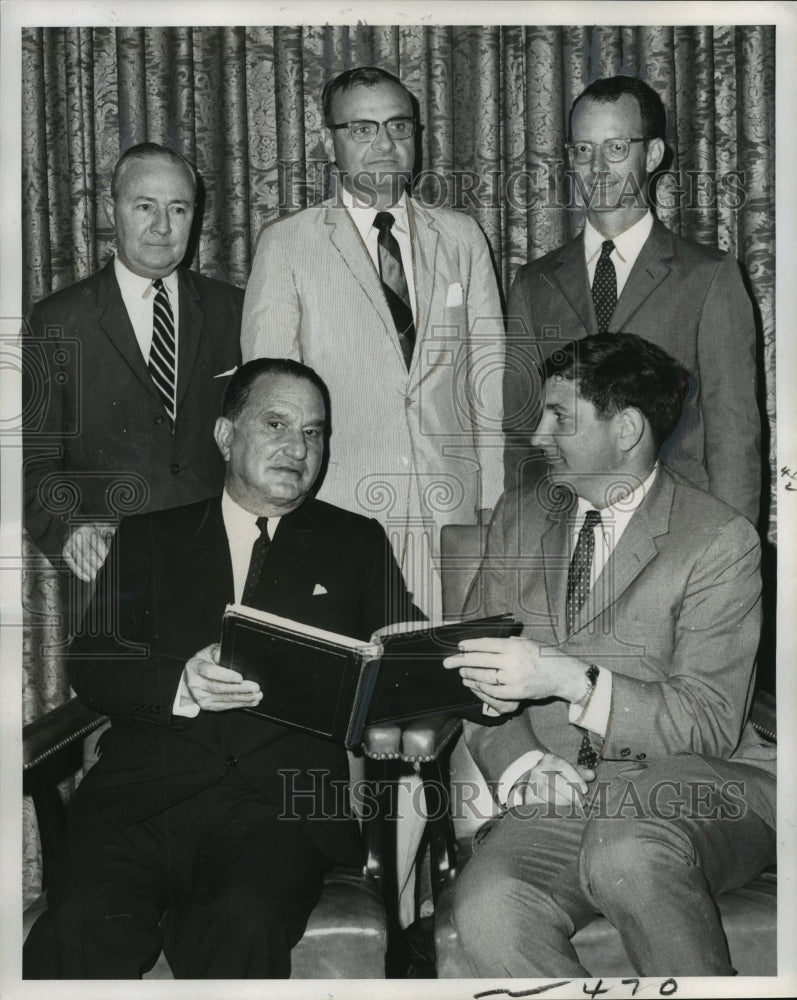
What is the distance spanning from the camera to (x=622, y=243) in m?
2.92

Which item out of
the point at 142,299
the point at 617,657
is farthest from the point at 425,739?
the point at 142,299

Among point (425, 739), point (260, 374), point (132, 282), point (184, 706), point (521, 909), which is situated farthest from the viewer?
point (132, 282)

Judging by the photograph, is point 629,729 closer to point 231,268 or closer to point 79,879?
point 79,879

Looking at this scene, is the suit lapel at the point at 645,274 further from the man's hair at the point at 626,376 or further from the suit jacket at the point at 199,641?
the suit jacket at the point at 199,641

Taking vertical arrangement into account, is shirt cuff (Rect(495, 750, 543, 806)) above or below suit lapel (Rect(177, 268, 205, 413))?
below

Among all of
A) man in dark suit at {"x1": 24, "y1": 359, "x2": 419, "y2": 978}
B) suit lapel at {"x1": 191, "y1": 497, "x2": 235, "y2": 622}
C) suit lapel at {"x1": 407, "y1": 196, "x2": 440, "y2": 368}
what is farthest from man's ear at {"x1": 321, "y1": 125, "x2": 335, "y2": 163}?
suit lapel at {"x1": 191, "y1": 497, "x2": 235, "y2": 622}

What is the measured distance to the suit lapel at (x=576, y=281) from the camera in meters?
2.89

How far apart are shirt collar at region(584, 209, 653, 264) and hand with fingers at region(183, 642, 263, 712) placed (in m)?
1.42

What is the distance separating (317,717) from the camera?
2.65 meters

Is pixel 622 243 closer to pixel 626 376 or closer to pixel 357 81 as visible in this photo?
pixel 626 376

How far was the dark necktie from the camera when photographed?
Answer: 2.76 meters

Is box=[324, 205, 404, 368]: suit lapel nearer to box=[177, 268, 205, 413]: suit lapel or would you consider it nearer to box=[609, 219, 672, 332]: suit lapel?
box=[177, 268, 205, 413]: suit lapel

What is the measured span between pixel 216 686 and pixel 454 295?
1.19 metres

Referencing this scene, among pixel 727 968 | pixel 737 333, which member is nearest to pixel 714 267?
pixel 737 333
